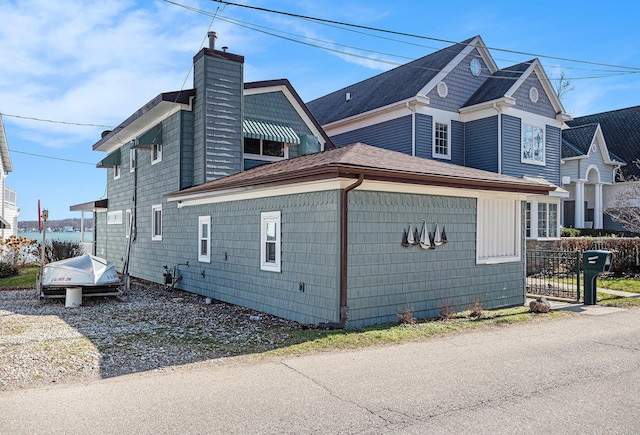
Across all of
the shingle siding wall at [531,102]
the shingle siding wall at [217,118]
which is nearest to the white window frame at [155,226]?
the shingle siding wall at [217,118]

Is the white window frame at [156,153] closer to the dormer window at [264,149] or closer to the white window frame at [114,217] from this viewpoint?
the dormer window at [264,149]

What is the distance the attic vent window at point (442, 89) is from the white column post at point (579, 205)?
1102cm

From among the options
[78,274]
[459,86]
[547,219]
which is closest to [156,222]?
[78,274]

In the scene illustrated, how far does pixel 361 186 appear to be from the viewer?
28.8 feet

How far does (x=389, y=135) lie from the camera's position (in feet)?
68.6

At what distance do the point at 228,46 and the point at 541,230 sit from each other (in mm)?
15047

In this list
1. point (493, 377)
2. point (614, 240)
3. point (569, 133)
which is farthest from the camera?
point (569, 133)

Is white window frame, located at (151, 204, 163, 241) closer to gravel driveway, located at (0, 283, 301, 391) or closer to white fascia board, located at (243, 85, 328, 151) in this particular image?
gravel driveway, located at (0, 283, 301, 391)

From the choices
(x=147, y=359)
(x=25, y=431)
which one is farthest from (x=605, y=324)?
(x=25, y=431)

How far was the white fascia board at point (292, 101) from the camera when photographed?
16.5 metres

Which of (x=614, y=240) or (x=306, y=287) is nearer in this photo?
(x=306, y=287)

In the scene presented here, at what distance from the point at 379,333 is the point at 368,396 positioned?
10.1 ft

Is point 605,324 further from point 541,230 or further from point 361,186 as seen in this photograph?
point 541,230

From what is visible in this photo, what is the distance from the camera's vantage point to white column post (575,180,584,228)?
86.1ft
